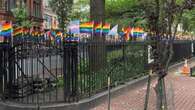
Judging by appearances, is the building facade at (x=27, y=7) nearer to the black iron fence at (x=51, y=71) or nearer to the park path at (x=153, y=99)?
the park path at (x=153, y=99)

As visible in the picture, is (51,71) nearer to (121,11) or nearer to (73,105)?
(73,105)

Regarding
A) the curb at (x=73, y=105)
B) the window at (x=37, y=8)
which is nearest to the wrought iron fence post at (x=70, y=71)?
the curb at (x=73, y=105)

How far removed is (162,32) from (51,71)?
13.7 ft

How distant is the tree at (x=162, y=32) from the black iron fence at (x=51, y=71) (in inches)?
108

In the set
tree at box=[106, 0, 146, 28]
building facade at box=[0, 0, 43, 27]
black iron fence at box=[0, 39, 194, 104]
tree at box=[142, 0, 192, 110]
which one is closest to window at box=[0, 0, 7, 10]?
building facade at box=[0, 0, 43, 27]

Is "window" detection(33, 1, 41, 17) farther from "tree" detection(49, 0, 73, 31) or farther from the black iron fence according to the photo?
the black iron fence

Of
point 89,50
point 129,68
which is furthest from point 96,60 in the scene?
point 129,68

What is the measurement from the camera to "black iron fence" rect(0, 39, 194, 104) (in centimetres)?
954

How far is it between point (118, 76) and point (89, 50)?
8.05 ft

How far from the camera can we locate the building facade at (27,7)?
166ft

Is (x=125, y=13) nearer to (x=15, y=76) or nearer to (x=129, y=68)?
(x=129, y=68)

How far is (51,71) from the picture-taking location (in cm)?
1067

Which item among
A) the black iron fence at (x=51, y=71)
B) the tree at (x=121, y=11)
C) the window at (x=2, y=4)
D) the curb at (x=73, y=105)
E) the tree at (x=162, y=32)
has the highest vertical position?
the window at (x=2, y=4)

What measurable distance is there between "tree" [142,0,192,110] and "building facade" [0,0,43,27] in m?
43.2
